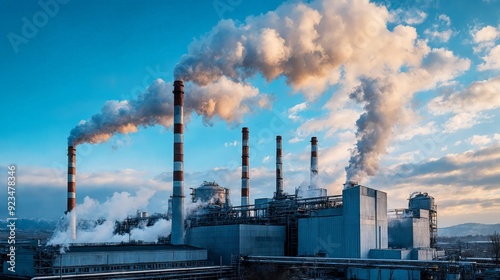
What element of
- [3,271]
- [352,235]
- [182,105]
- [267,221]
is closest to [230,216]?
[267,221]

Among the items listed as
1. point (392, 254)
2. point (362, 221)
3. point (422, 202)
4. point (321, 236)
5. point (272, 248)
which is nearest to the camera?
point (392, 254)

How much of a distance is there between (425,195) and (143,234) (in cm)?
3149

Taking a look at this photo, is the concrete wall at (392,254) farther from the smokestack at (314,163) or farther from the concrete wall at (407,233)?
the smokestack at (314,163)

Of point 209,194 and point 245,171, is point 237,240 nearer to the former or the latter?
point 209,194

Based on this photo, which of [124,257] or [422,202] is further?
[422,202]

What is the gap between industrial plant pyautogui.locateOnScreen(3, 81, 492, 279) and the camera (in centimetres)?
2350

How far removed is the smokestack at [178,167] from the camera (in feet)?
121

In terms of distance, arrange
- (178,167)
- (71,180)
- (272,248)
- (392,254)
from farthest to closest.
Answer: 1. (71,180)
2. (178,167)
3. (272,248)
4. (392,254)

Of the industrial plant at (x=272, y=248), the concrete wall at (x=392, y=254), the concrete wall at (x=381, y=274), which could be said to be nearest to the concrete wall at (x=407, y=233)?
the industrial plant at (x=272, y=248)

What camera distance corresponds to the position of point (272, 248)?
111 feet

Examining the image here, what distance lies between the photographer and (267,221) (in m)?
37.3

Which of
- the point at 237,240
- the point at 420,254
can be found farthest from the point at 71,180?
the point at 420,254

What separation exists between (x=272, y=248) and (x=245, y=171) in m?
19.0

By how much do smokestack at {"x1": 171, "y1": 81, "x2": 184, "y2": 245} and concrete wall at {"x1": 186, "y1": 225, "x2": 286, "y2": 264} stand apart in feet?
5.87
